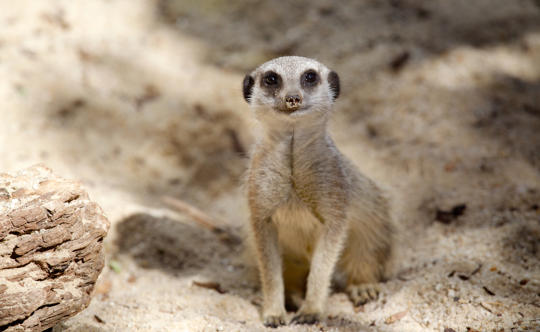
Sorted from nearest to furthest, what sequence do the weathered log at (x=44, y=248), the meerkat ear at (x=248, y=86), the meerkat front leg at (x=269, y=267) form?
the weathered log at (x=44, y=248), the meerkat front leg at (x=269, y=267), the meerkat ear at (x=248, y=86)

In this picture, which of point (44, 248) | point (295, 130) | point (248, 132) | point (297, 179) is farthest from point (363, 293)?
point (248, 132)

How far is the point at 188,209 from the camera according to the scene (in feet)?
11.2

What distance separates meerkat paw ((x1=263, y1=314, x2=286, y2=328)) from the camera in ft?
7.54

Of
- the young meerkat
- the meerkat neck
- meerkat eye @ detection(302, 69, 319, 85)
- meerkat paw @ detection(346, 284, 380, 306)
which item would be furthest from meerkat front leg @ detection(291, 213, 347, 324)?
meerkat eye @ detection(302, 69, 319, 85)

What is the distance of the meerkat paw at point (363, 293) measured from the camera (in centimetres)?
252

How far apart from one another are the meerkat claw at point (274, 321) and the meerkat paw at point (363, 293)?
44cm

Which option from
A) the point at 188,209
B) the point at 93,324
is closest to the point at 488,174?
the point at 188,209

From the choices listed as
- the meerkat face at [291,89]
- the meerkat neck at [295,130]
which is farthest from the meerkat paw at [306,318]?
the meerkat face at [291,89]

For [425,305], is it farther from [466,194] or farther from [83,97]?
[83,97]

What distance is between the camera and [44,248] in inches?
68.8

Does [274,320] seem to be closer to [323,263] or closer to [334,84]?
[323,263]

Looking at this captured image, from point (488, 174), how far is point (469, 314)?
140cm

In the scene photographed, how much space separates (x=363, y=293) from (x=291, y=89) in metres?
1.14

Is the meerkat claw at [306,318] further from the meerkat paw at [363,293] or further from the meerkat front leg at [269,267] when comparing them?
the meerkat paw at [363,293]
